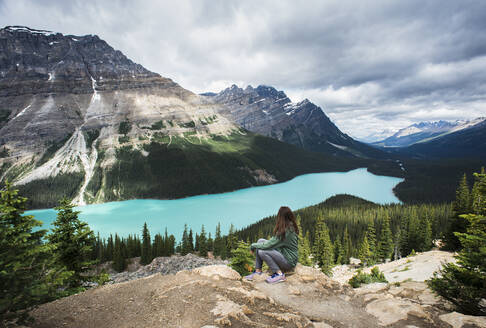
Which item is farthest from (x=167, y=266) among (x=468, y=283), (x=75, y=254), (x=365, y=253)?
(x=468, y=283)

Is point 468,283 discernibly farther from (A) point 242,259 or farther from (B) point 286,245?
(A) point 242,259

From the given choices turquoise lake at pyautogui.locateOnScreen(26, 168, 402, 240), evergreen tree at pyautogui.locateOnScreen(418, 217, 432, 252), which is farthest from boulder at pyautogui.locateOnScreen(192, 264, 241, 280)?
turquoise lake at pyautogui.locateOnScreen(26, 168, 402, 240)

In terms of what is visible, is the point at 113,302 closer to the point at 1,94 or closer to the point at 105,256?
the point at 105,256

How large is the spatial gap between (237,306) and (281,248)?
358 cm

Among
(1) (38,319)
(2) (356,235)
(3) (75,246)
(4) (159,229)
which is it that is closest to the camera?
(1) (38,319)

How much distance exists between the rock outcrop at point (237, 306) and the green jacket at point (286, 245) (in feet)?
3.11

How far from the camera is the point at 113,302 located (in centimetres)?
786

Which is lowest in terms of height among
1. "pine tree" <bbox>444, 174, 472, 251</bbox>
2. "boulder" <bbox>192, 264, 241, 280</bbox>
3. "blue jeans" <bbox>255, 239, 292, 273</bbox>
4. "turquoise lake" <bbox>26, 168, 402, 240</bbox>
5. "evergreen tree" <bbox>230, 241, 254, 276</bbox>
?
"turquoise lake" <bbox>26, 168, 402, 240</bbox>

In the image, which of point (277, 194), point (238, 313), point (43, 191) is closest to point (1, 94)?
point (43, 191)

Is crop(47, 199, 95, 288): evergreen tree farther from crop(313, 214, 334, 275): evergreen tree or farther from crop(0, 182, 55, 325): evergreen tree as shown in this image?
crop(313, 214, 334, 275): evergreen tree

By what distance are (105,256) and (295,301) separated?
65320 millimetres

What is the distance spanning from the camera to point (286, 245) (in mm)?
9922

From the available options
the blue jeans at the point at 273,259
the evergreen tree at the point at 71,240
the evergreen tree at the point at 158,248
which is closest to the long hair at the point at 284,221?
the blue jeans at the point at 273,259

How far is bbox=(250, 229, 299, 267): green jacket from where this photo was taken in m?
9.73
